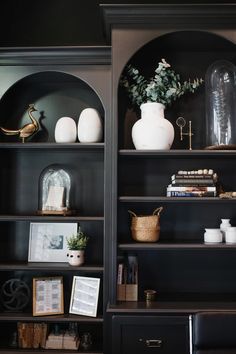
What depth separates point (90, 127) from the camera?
2.57 meters

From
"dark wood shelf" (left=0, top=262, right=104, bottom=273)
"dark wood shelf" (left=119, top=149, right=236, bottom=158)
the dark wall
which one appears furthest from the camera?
the dark wall

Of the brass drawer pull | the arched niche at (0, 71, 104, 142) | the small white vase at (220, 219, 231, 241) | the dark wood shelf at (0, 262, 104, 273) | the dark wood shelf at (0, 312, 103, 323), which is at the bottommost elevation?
the brass drawer pull

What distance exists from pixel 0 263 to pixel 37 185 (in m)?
0.59

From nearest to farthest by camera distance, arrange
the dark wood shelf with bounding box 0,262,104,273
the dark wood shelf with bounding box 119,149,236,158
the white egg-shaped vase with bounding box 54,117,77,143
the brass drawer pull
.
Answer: the brass drawer pull, the dark wood shelf with bounding box 119,149,236,158, the dark wood shelf with bounding box 0,262,104,273, the white egg-shaped vase with bounding box 54,117,77,143

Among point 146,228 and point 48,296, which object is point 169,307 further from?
point 48,296

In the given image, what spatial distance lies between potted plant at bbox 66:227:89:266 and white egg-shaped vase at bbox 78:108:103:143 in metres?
0.66

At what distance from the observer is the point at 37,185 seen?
2787 millimetres

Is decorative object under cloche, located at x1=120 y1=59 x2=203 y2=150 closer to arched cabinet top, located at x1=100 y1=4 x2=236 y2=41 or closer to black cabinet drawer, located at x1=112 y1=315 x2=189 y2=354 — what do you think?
arched cabinet top, located at x1=100 y1=4 x2=236 y2=41

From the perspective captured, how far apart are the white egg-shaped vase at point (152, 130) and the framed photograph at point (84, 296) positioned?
95 cm

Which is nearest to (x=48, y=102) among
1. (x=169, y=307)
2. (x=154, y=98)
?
(x=154, y=98)

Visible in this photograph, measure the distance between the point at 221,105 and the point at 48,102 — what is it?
1232 mm

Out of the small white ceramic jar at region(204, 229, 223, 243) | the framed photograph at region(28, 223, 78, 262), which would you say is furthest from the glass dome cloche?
the small white ceramic jar at region(204, 229, 223, 243)

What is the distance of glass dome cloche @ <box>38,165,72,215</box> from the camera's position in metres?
2.61

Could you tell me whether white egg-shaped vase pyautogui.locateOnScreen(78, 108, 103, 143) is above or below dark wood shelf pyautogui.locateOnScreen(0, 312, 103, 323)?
above
